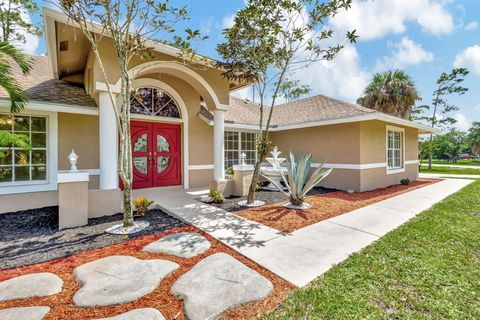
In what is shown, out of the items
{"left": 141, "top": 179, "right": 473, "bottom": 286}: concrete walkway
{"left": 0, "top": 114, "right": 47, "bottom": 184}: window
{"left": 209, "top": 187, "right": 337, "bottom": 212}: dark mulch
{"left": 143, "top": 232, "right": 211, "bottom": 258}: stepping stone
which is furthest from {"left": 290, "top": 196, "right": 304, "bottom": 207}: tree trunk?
{"left": 0, "top": 114, "right": 47, "bottom": 184}: window

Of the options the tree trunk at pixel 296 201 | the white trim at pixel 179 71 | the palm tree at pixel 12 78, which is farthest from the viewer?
the tree trunk at pixel 296 201

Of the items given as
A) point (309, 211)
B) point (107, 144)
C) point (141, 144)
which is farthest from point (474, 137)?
point (107, 144)

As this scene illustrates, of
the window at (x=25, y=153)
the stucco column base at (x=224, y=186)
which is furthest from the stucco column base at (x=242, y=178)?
the window at (x=25, y=153)

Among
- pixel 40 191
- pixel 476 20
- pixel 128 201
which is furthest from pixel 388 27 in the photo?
pixel 40 191

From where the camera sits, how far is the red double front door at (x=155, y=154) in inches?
325

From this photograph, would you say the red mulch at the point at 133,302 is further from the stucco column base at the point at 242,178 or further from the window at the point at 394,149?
the window at the point at 394,149

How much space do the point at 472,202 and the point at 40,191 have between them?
1334 cm

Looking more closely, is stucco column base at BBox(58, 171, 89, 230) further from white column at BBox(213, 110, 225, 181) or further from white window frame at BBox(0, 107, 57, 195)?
white column at BBox(213, 110, 225, 181)

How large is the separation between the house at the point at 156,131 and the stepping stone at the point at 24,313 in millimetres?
3369

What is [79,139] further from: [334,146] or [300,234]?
[334,146]

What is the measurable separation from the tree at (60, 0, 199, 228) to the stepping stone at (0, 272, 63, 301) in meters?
1.88

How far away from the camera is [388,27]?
10219 millimetres

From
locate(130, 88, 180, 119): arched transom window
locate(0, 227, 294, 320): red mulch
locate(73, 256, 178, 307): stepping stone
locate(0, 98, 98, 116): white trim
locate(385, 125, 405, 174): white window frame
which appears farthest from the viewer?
locate(385, 125, 405, 174): white window frame

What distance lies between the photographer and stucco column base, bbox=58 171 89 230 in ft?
Result: 16.2
